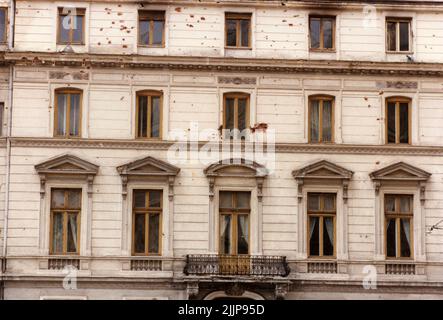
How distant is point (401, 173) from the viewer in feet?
111

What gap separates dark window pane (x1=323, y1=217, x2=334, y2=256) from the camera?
3369 cm

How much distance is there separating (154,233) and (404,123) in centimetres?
967

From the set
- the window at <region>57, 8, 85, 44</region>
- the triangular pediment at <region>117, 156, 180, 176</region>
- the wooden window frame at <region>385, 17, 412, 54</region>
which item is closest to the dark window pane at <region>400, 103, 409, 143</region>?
the wooden window frame at <region>385, 17, 412, 54</region>

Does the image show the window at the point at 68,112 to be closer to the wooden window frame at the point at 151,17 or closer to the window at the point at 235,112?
the wooden window frame at the point at 151,17

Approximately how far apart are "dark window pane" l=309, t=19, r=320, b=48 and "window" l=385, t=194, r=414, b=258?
19.5 feet

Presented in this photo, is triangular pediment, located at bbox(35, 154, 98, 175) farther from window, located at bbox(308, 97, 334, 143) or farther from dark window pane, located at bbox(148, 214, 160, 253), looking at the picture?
window, located at bbox(308, 97, 334, 143)

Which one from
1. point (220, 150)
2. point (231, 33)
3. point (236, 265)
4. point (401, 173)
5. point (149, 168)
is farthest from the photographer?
point (231, 33)

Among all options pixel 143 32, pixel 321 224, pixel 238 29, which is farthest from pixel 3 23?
pixel 321 224

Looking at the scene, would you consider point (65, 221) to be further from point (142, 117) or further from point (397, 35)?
point (397, 35)

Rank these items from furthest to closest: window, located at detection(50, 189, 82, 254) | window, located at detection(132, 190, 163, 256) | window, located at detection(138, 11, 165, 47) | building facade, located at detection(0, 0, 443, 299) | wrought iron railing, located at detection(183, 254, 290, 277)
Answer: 1. window, located at detection(138, 11, 165, 47)
2. window, located at detection(132, 190, 163, 256)
3. window, located at detection(50, 189, 82, 254)
4. building facade, located at detection(0, 0, 443, 299)
5. wrought iron railing, located at detection(183, 254, 290, 277)

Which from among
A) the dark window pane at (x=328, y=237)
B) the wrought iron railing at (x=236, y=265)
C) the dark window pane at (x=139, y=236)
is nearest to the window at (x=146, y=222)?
the dark window pane at (x=139, y=236)

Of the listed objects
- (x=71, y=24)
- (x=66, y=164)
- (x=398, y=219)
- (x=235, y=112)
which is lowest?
(x=398, y=219)

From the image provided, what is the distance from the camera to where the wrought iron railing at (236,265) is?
32781 mm
